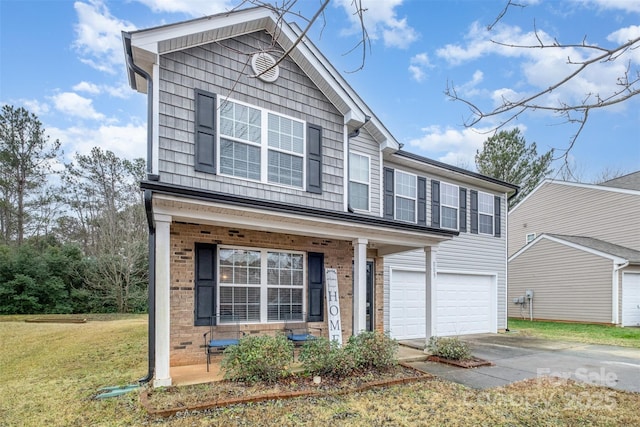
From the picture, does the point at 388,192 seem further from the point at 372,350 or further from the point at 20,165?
the point at 20,165

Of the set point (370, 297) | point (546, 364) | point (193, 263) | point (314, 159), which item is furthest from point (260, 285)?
point (546, 364)

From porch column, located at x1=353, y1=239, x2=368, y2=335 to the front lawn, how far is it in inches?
318

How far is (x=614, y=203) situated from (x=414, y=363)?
1547 centimetres

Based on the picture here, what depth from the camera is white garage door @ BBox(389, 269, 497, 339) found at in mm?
10445

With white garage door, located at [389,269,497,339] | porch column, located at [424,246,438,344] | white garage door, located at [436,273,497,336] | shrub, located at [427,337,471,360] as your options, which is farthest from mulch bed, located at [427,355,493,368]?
white garage door, located at [436,273,497,336]

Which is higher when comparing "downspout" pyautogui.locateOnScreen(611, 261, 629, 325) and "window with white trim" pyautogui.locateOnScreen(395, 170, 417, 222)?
"window with white trim" pyautogui.locateOnScreen(395, 170, 417, 222)

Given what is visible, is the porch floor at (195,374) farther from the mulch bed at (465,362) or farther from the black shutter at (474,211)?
the black shutter at (474,211)

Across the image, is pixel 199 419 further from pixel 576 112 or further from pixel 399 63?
pixel 399 63

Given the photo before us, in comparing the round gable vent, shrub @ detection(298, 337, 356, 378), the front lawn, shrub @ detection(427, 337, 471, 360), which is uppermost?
the round gable vent

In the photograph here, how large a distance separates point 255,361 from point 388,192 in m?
6.43

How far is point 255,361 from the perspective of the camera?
553 cm

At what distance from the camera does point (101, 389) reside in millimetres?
5539

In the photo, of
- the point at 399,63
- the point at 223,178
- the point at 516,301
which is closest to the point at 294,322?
the point at 223,178

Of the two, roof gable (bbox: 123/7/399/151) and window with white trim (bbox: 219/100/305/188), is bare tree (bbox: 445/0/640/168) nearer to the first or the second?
roof gable (bbox: 123/7/399/151)
